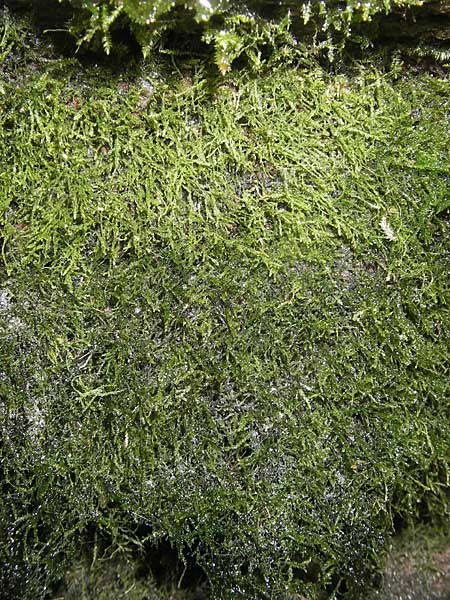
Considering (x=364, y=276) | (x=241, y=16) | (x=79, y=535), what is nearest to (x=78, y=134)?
(x=241, y=16)

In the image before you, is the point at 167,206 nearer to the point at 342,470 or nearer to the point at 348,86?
the point at 348,86

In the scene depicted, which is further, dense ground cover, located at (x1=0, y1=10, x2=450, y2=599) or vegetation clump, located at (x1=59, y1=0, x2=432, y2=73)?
dense ground cover, located at (x1=0, y1=10, x2=450, y2=599)

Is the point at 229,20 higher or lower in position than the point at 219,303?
higher

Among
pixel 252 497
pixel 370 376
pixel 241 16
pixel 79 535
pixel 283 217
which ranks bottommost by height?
pixel 79 535

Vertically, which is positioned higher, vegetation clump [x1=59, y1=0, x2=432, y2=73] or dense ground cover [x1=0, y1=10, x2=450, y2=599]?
vegetation clump [x1=59, y1=0, x2=432, y2=73]

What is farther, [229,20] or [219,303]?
[219,303]

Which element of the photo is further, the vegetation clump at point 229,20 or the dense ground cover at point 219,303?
the dense ground cover at point 219,303

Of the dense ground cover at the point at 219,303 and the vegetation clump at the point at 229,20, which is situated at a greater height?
the vegetation clump at the point at 229,20

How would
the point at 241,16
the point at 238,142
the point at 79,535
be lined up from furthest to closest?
the point at 79,535, the point at 238,142, the point at 241,16
